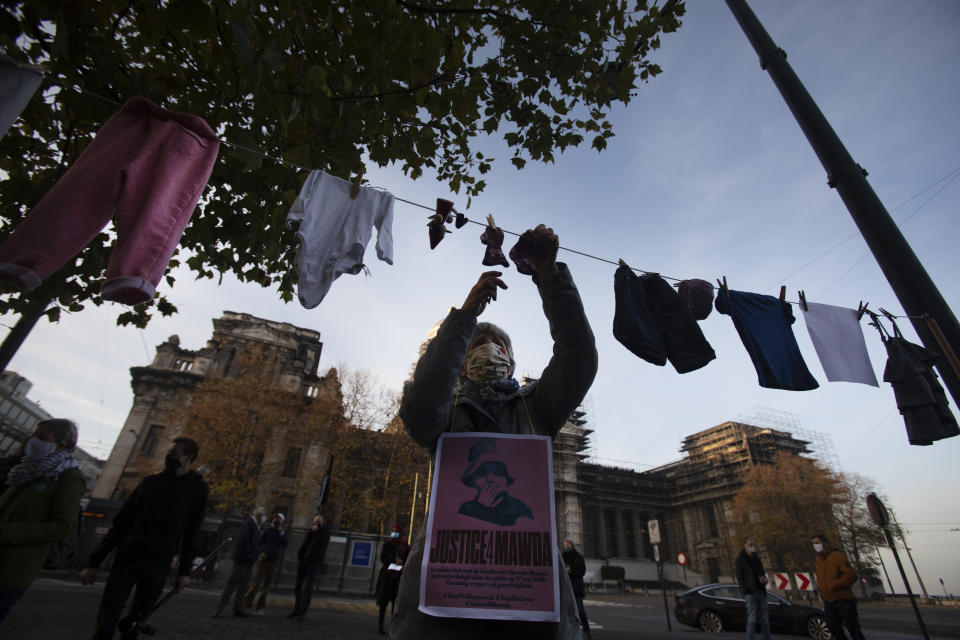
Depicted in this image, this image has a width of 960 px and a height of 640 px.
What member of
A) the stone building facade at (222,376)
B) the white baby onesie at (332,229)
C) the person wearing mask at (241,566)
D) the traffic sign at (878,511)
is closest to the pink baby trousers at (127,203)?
the white baby onesie at (332,229)

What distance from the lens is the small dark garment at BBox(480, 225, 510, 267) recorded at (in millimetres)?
3939

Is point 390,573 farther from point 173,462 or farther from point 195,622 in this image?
point 173,462

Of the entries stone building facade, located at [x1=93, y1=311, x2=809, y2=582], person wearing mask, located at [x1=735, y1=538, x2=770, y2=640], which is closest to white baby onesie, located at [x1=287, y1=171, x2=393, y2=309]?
person wearing mask, located at [x1=735, y1=538, x2=770, y2=640]

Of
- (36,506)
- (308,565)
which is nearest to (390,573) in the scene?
(308,565)

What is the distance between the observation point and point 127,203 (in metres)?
2.42

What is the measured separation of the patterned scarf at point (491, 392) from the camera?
2127 millimetres

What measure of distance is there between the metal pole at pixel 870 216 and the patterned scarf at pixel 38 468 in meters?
6.85

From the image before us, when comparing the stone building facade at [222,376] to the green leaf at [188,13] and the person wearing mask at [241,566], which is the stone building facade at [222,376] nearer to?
the person wearing mask at [241,566]

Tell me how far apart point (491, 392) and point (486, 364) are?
7.9 inches

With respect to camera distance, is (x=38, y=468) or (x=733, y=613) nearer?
(x=38, y=468)

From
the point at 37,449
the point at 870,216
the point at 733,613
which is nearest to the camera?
the point at 37,449

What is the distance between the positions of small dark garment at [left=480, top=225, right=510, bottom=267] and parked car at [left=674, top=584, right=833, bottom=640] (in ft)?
39.7

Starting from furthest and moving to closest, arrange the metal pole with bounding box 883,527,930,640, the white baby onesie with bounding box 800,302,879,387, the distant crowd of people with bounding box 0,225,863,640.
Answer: the metal pole with bounding box 883,527,930,640
the white baby onesie with bounding box 800,302,879,387
the distant crowd of people with bounding box 0,225,863,640

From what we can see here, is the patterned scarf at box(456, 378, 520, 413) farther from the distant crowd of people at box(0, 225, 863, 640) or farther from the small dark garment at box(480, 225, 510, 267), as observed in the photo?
the small dark garment at box(480, 225, 510, 267)
